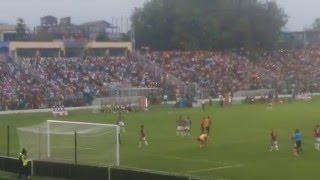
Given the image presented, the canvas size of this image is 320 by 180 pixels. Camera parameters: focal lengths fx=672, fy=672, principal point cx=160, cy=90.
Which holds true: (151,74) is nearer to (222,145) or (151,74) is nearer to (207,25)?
(207,25)

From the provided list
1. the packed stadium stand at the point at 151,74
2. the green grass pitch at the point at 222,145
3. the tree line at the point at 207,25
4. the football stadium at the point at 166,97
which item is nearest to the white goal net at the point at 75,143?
the football stadium at the point at 166,97

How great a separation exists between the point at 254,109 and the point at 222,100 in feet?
21.4

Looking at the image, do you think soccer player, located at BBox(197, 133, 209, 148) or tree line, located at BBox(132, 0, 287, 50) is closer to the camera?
soccer player, located at BBox(197, 133, 209, 148)

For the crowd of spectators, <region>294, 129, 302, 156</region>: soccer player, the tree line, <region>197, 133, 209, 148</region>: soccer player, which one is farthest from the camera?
the tree line

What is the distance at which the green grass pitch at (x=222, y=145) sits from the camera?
27062mm

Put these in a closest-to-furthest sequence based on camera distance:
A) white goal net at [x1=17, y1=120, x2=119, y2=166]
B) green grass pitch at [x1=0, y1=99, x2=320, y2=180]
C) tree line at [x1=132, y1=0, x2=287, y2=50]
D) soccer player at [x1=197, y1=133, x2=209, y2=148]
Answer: white goal net at [x1=17, y1=120, x2=119, y2=166], green grass pitch at [x1=0, y1=99, x2=320, y2=180], soccer player at [x1=197, y1=133, x2=209, y2=148], tree line at [x1=132, y1=0, x2=287, y2=50]

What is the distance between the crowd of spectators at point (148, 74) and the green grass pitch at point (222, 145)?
9607 mm

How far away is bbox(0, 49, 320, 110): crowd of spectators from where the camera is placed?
68.5 meters

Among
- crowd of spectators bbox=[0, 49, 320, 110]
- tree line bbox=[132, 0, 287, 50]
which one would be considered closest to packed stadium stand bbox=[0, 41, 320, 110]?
crowd of spectators bbox=[0, 49, 320, 110]

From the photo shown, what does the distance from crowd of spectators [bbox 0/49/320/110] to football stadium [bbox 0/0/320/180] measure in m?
0.17

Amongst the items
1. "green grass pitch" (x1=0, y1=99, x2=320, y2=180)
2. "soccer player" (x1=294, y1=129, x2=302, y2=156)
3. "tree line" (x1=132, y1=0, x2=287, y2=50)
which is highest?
"tree line" (x1=132, y1=0, x2=287, y2=50)

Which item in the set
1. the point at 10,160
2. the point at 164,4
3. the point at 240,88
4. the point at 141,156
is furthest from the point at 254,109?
the point at 164,4

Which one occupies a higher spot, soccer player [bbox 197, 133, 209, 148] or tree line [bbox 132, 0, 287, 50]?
tree line [bbox 132, 0, 287, 50]

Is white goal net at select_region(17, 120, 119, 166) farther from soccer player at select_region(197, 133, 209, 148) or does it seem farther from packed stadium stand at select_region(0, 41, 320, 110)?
packed stadium stand at select_region(0, 41, 320, 110)
